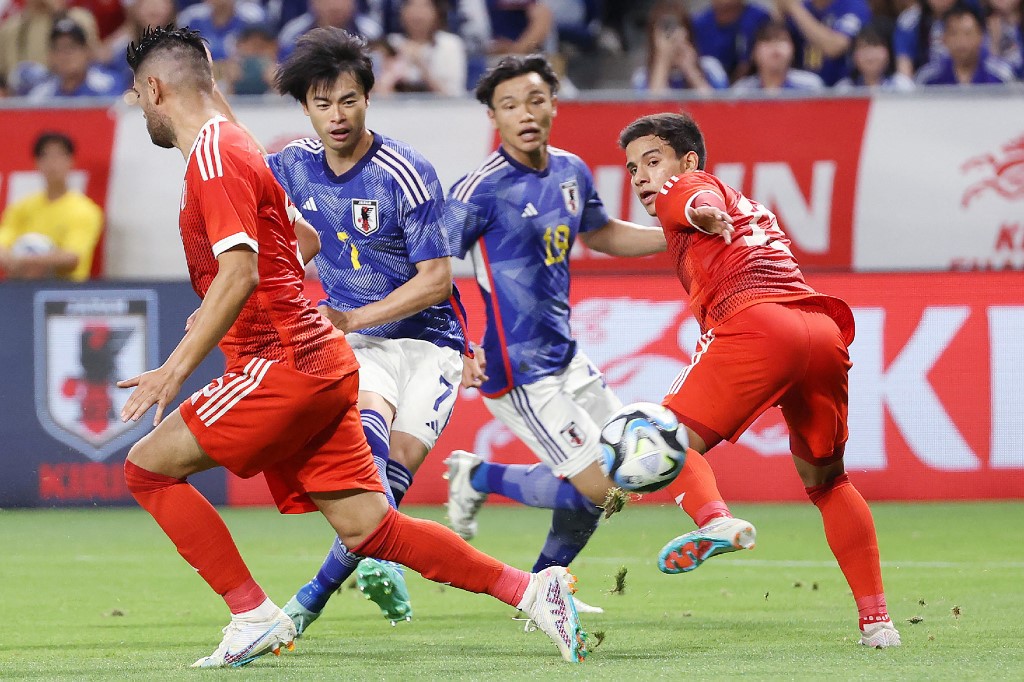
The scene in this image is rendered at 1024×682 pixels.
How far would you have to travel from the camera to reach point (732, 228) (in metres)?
5.48

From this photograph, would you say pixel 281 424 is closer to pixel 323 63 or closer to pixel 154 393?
pixel 154 393

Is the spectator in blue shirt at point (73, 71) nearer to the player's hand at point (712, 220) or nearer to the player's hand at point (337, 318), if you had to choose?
the player's hand at point (337, 318)

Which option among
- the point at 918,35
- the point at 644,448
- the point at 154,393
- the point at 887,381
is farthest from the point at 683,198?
the point at 918,35

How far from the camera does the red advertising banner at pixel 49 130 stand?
12047 millimetres

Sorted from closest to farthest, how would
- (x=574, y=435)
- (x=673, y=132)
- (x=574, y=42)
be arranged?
(x=673, y=132) < (x=574, y=435) < (x=574, y=42)

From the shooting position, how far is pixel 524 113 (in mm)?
7125

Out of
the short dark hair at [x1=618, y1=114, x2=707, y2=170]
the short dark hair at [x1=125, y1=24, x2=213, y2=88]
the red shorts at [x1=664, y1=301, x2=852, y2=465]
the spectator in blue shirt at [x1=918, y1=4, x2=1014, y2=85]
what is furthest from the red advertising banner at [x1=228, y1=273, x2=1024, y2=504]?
the short dark hair at [x1=125, y1=24, x2=213, y2=88]

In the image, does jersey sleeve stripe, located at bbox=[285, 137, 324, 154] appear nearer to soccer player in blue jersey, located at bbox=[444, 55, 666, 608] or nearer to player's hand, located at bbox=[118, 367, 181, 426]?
soccer player in blue jersey, located at bbox=[444, 55, 666, 608]

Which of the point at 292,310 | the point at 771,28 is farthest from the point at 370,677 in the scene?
the point at 771,28

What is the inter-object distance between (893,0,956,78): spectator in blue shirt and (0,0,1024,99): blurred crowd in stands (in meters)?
0.01

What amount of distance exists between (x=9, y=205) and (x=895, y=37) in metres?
7.51

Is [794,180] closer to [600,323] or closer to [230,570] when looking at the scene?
[600,323]

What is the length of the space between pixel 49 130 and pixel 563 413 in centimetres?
653

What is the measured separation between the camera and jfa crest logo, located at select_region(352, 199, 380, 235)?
6555 mm
